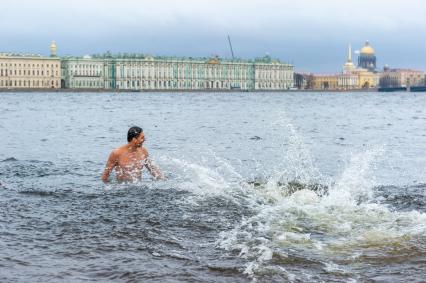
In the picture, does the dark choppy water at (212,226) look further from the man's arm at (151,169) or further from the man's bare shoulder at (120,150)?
the man's bare shoulder at (120,150)

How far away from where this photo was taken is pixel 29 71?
18600 cm

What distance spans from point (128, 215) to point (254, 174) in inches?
244

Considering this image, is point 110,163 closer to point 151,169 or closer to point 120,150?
point 120,150

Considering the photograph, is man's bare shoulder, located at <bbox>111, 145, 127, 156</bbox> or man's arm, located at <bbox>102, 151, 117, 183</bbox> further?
man's arm, located at <bbox>102, 151, 117, 183</bbox>

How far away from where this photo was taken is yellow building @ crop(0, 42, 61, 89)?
602ft

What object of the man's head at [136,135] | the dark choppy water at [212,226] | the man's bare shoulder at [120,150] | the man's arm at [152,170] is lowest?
the dark choppy water at [212,226]

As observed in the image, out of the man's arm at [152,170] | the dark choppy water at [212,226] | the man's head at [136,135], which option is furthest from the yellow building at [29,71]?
the man's head at [136,135]

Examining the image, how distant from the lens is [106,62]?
191750 mm

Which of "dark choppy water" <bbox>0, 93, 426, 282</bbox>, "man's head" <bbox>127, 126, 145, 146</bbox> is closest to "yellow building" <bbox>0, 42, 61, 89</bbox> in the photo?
"dark choppy water" <bbox>0, 93, 426, 282</bbox>

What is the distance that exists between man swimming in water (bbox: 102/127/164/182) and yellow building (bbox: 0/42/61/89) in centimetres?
17680

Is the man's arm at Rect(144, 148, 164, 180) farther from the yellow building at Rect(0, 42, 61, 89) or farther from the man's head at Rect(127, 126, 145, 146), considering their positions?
the yellow building at Rect(0, 42, 61, 89)

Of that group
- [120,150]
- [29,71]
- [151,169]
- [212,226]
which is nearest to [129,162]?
[120,150]

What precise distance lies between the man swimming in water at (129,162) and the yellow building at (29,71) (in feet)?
580

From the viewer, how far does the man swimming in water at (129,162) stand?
1176 cm
